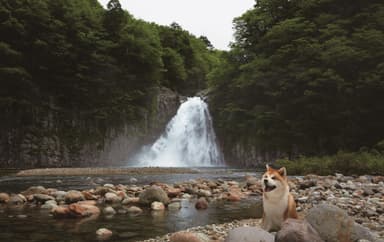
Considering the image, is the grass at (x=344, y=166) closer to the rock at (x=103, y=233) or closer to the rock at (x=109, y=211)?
the rock at (x=109, y=211)

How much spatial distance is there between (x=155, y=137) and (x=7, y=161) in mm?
15531

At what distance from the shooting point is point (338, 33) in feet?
106

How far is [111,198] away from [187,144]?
29078 mm

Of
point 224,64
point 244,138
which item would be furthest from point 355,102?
point 224,64

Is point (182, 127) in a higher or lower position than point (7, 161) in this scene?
higher

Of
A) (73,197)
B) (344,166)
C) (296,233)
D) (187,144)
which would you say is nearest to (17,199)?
(73,197)

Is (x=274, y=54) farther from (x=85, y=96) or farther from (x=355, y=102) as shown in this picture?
(x=85, y=96)

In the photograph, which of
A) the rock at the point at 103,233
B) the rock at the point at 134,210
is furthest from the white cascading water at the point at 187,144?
the rock at the point at 103,233

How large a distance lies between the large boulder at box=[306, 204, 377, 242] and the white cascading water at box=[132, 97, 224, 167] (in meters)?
33.7

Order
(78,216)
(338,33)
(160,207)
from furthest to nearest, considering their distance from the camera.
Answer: (338,33), (160,207), (78,216)

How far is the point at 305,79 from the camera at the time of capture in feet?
106

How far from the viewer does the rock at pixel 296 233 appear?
17.0ft

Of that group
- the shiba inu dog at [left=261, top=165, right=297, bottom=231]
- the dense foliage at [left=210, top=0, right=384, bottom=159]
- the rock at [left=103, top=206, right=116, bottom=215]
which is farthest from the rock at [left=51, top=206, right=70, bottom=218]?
the dense foliage at [left=210, top=0, right=384, bottom=159]

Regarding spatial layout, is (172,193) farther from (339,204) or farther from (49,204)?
(339,204)
